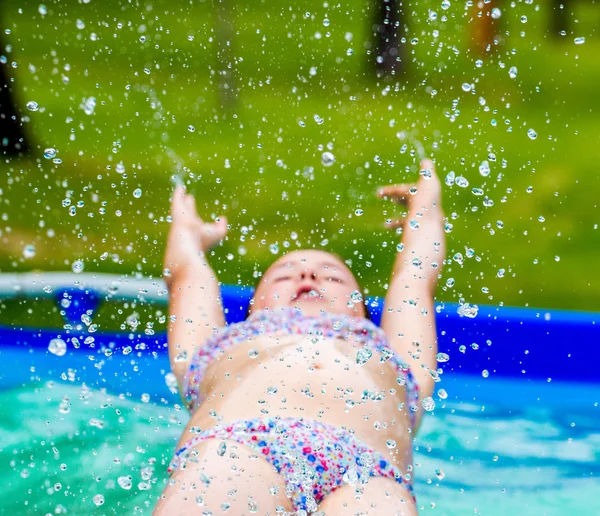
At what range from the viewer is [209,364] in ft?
9.05

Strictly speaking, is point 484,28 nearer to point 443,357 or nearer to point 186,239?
point 443,357

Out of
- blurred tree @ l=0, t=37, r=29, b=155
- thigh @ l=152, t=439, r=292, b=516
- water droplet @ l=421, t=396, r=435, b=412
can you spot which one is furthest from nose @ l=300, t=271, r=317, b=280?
blurred tree @ l=0, t=37, r=29, b=155

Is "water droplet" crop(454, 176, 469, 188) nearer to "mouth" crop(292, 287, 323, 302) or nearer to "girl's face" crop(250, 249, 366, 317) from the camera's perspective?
"girl's face" crop(250, 249, 366, 317)

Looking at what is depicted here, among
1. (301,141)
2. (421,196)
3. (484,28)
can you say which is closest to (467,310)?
(421,196)

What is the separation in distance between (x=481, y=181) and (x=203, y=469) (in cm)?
465

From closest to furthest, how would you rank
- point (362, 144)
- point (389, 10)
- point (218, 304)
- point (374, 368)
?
point (374, 368) < point (218, 304) < point (362, 144) < point (389, 10)

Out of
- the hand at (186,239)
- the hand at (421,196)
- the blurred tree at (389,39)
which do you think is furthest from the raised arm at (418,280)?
the blurred tree at (389,39)

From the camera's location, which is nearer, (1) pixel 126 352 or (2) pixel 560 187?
(1) pixel 126 352

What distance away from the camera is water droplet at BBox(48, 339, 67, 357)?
3.71m

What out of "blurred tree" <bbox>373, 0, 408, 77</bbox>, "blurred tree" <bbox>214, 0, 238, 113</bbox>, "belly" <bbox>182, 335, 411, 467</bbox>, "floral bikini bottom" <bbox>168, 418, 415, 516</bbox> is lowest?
"floral bikini bottom" <bbox>168, 418, 415, 516</bbox>

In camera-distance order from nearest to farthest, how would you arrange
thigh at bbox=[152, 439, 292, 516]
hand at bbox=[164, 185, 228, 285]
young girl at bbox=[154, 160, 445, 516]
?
1. thigh at bbox=[152, 439, 292, 516]
2. young girl at bbox=[154, 160, 445, 516]
3. hand at bbox=[164, 185, 228, 285]

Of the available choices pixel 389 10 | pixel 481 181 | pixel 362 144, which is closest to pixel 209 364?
pixel 481 181

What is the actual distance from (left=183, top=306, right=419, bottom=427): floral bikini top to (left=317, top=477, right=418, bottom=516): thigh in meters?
0.46

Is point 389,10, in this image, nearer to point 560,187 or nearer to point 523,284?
point 560,187
